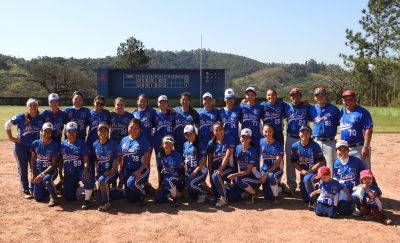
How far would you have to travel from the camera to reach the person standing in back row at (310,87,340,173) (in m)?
5.90

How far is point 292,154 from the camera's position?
6.00m

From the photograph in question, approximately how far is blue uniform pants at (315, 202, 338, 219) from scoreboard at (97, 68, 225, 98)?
27.3m

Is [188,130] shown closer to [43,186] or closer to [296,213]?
[296,213]

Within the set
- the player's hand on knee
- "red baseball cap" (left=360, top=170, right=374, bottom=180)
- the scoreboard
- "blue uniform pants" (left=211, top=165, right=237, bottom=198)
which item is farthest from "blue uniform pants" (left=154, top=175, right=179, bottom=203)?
the scoreboard

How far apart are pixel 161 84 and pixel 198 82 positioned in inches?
128

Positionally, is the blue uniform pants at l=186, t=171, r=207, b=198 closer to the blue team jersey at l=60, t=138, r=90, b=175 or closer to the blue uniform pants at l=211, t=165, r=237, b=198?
the blue uniform pants at l=211, t=165, r=237, b=198

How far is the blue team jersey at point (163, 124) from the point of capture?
260 inches

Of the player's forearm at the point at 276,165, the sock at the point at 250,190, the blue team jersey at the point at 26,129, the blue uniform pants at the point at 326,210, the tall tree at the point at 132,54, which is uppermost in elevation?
the tall tree at the point at 132,54

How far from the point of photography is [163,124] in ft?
21.6

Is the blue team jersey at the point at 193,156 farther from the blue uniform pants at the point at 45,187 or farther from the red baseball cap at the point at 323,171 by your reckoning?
the blue uniform pants at the point at 45,187

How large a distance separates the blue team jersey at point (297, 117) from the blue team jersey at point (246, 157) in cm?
86

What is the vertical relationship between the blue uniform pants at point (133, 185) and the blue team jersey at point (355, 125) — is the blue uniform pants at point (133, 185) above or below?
below

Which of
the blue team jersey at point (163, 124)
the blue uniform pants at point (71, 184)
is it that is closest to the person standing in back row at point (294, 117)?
the blue team jersey at point (163, 124)

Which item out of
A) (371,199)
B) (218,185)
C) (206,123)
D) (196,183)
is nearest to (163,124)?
(206,123)
